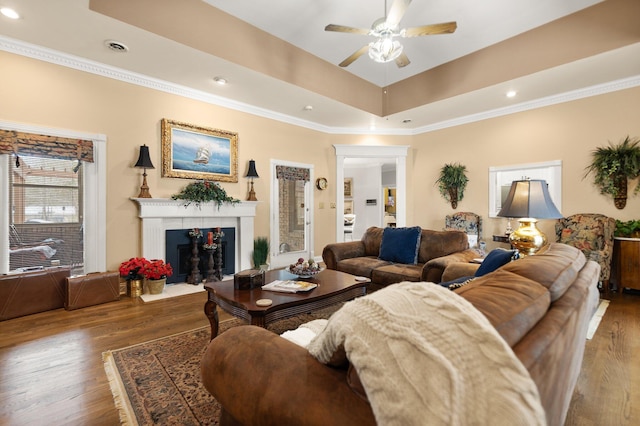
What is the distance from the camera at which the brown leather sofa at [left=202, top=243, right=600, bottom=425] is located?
0.73 meters

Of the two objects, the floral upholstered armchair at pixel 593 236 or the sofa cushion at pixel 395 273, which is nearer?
the sofa cushion at pixel 395 273

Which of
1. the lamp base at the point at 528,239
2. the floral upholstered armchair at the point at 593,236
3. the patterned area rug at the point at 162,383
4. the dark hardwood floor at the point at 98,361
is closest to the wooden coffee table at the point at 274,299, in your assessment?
the patterned area rug at the point at 162,383

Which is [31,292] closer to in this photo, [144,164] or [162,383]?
[144,164]

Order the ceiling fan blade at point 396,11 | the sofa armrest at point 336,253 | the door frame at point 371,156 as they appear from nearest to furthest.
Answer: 1. the ceiling fan blade at point 396,11
2. the sofa armrest at point 336,253
3. the door frame at point 371,156

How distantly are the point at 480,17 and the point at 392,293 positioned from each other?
4182mm

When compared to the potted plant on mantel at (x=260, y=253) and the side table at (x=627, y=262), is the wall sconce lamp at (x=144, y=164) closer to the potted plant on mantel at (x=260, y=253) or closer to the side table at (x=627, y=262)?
the potted plant on mantel at (x=260, y=253)

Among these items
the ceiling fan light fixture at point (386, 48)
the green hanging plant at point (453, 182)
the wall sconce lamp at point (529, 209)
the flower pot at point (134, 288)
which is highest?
the ceiling fan light fixture at point (386, 48)

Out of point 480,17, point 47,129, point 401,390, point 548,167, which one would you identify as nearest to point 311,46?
point 480,17

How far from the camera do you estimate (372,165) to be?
9.35m

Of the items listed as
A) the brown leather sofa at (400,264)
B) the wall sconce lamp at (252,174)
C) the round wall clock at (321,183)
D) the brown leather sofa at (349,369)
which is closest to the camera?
the brown leather sofa at (349,369)

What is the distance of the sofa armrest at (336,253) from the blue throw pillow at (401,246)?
1.23 ft

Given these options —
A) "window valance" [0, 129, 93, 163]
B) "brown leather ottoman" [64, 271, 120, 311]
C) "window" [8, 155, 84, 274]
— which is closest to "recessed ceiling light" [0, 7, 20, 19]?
"window valance" [0, 129, 93, 163]

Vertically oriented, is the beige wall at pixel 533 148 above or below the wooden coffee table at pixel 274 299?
above

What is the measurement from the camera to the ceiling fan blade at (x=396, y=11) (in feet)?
8.09
